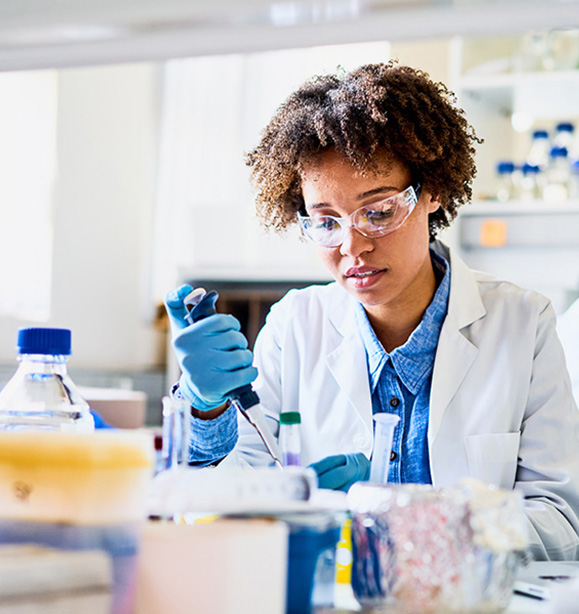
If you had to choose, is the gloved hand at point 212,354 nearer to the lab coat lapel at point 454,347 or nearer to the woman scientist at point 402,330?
the woman scientist at point 402,330

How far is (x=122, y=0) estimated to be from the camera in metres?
0.67

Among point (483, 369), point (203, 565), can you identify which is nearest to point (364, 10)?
point (203, 565)

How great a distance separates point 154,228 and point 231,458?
314 cm

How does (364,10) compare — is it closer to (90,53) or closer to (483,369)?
(90,53)

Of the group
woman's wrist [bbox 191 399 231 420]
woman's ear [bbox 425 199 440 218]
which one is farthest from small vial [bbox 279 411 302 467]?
woman's ear [bbox 425 199 440 218]

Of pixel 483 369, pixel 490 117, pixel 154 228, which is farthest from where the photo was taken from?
pixel 154 228

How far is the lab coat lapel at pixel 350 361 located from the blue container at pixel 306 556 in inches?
35.2

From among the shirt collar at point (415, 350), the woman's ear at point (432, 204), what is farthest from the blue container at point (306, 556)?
the woman's ear at point (432, 204)

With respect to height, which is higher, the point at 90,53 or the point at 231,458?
the point at 90,53

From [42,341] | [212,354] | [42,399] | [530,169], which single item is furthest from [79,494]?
[530,169]

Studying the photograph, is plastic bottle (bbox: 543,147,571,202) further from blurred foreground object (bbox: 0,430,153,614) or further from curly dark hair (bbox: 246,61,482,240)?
blurred foreground object (bbox: 0,430,153,614)

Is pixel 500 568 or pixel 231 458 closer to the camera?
pixel 500 568

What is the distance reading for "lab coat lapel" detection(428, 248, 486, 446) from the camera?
1.52m

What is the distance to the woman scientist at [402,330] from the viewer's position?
57.9 inches
